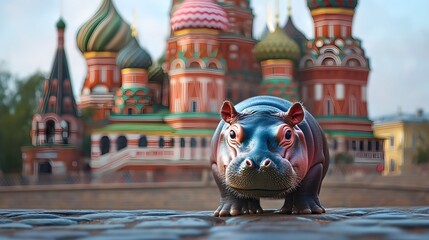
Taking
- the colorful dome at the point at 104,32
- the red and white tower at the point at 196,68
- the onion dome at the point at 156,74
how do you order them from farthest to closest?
1. the colorful dome at the point at 104,32
2. the onion dome at the point at 156,74
3. the red and white tower at the point at 196,68

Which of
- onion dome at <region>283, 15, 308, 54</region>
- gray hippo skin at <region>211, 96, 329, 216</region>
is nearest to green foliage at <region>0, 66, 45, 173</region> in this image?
onion dome at <region>283, 15, 308, 54</region>

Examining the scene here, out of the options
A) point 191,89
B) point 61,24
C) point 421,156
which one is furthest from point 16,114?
point 421,156

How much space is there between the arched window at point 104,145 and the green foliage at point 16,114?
550cm

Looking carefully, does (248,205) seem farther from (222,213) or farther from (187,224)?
(187,224)

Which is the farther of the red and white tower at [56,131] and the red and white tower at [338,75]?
the red and white tower at [338,75]

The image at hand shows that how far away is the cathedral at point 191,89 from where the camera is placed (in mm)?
43031

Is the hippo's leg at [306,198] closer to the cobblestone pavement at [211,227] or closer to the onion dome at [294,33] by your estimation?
the cobblestone pavement at [211,227]

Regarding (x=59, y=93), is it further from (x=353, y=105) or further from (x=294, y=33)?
(x=353, y=105)

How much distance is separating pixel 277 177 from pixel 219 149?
0.91 metres

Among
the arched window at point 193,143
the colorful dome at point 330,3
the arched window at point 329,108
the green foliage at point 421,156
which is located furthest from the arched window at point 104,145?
the green foliage at point 421,156

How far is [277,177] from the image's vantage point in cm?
773

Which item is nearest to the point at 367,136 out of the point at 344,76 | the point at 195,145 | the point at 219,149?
the point at 344,76

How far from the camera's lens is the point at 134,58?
152 ft

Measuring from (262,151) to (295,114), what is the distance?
1.95 feet
